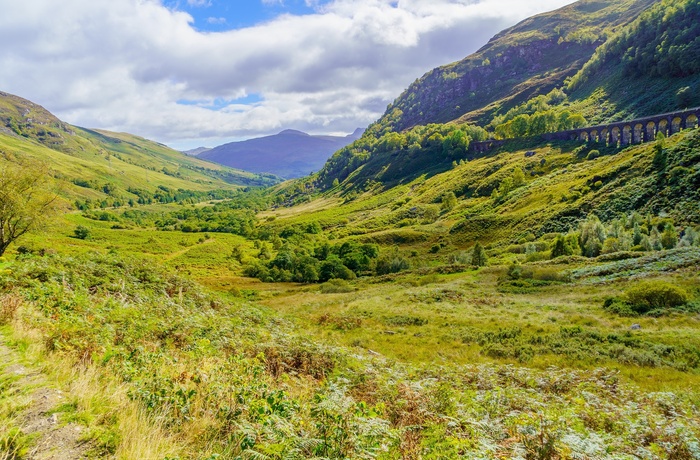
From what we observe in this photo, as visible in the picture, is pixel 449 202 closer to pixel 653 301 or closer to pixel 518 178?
pixel 518 178

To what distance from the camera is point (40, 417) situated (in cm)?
564

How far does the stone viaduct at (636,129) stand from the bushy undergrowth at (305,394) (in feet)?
482

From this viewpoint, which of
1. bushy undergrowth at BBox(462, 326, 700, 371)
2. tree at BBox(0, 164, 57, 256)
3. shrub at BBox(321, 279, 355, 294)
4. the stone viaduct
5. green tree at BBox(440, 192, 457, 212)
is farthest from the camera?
green tree at BBox(440, 192, 457, 212)

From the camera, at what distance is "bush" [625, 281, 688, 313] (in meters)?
27.4

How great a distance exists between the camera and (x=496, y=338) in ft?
78.0

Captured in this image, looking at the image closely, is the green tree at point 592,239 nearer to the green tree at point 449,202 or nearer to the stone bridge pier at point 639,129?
the green tree at point 449,202

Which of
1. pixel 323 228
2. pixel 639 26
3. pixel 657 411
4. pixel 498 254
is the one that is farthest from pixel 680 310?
pixel 639 26

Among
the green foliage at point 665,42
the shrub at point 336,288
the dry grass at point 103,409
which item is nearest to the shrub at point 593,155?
the green foliage at point 665,42

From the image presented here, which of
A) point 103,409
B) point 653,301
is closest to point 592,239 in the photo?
point 653,301

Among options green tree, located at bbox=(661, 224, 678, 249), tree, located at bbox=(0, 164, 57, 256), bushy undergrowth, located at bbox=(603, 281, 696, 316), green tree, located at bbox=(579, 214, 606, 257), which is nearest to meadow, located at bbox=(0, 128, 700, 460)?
green tree, located at bbox=(661, 224, 678, 249)

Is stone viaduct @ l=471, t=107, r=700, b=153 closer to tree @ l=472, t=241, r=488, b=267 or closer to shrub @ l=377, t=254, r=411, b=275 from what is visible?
tree @ l=472, t=241, r=488, b=267

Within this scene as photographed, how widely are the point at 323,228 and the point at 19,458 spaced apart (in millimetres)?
148508

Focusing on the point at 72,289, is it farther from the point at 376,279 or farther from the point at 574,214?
the point at 574,214

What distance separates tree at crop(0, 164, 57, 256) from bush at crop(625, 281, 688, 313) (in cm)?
5879
